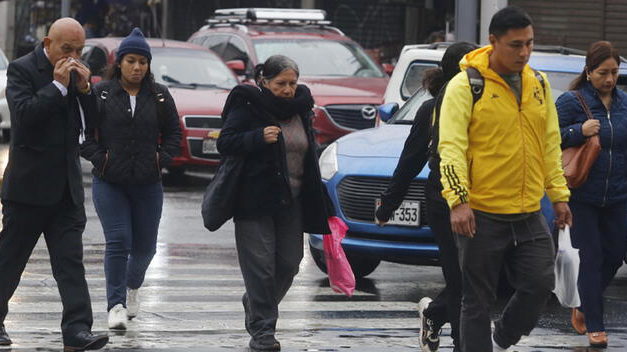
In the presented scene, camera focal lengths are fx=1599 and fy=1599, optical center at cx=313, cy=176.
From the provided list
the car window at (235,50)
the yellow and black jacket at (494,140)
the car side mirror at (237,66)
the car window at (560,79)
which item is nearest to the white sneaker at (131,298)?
the yellow and black jacket at (494,140)

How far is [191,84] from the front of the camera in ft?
66.1

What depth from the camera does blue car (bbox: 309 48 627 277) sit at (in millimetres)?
10938

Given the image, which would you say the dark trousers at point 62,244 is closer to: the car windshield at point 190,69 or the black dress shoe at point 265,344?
the black dress shoe at point 265,344

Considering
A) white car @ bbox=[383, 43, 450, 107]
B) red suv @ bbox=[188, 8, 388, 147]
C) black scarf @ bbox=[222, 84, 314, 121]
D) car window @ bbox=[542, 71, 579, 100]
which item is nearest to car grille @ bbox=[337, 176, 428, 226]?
car window @ bbox=[542, 71, 579, 100]

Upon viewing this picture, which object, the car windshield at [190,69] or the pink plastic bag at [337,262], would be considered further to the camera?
the car windshield at [190,69]

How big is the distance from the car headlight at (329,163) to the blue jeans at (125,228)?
2074 mm

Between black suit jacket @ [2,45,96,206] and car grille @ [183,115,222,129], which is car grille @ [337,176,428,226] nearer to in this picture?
black suit jacket @ [2,45,96,206]

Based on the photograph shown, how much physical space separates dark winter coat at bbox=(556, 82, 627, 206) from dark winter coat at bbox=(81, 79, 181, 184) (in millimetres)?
2361

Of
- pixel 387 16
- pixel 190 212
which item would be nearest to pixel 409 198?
pixel 190 212

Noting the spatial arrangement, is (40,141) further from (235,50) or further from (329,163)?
(235,50)

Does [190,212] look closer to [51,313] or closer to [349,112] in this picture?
[349,112]

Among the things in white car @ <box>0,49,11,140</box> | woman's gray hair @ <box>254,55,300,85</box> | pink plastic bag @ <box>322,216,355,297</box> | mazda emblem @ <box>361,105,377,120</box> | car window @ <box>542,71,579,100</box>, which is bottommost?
white car @ <box>0,49,11,140</box>

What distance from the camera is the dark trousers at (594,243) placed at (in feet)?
30.8

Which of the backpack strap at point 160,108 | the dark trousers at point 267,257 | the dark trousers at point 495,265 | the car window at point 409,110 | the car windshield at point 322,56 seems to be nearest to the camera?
the dark trousers at point 495,265
